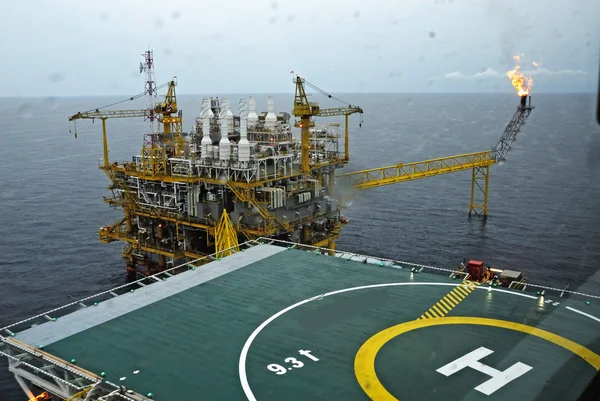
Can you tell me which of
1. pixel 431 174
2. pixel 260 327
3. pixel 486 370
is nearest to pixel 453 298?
pixel 486 370

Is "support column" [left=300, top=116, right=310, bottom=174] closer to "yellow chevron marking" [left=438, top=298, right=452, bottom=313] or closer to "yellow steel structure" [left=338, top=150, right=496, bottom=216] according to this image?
"yellow steel structure" [left=338, top=150, right=496, bottom=216]

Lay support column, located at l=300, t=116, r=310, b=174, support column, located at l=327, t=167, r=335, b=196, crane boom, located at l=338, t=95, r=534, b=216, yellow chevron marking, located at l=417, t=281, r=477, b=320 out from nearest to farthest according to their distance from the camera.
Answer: yellow chevron marking, located at l=417, t=281, r=477, b=320, support column, located at l=300, t=116, r=310, b=174, support column, located at l=327, t=167, r=335, b=196, crane boom, located at l=338, t=95, r=534, b=216

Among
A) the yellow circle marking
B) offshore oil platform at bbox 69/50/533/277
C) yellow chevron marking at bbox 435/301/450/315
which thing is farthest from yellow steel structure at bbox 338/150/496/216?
the yellow circle marking

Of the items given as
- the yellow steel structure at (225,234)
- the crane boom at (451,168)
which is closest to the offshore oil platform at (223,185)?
the yellow steel structure at (225,234)

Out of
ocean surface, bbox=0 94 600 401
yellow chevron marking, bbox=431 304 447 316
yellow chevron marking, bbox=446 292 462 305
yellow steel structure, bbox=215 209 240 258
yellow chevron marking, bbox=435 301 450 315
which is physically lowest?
ocean surface, bbox=0 94 600 401

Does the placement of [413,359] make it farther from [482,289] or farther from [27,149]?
[27,149]
